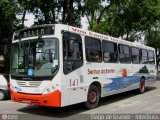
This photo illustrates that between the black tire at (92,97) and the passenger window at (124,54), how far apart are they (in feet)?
9.28

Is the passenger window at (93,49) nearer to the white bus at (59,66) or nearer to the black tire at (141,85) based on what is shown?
the white bus at (59,66)

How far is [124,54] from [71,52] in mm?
5000

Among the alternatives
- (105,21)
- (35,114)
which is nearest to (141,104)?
(35,114)

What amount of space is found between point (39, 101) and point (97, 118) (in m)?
1.93

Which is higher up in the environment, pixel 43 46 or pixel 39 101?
pixel 43 46

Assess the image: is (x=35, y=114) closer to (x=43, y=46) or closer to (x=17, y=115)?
(x=17, y=115)

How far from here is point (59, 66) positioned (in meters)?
10.5

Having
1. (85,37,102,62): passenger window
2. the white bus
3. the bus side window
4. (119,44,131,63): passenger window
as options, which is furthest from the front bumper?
(119,44,131,63): passenger window

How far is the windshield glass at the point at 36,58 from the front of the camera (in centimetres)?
1058

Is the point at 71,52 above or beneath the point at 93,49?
beneath

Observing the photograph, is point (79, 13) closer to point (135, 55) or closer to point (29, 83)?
point (135, 55)

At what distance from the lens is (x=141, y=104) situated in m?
13.6

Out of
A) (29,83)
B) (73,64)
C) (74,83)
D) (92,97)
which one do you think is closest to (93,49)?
(73,64)

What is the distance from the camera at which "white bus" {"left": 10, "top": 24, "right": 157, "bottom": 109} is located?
413 inches
